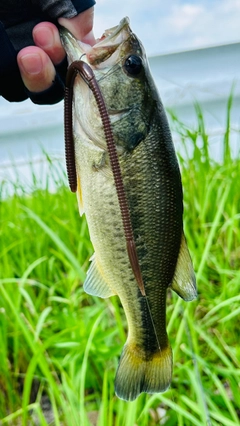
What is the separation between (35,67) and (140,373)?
1.98ft

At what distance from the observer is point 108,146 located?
2.60ft

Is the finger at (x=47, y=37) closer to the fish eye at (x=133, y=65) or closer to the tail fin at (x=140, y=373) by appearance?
the fish eye at (x=133, y=65)

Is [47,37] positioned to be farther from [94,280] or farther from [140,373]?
[140,373]

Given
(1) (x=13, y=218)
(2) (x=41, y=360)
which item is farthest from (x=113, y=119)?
(1) (x=13, y=218)

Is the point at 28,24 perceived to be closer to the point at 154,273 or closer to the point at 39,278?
the point at 154,273

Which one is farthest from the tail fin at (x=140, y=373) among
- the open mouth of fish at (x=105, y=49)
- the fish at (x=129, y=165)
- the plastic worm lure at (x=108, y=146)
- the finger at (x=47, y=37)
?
the finger at (x=47, y=37)

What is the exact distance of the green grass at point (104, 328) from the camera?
4.18 feet

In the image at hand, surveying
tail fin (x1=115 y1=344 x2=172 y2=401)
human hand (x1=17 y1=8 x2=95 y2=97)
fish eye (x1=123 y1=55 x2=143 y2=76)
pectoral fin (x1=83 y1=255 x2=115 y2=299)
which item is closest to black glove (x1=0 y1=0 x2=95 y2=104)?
human hand (x1=17 y1=8 x2=95 y2=97)

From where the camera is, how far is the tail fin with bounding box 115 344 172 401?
100 centimetres

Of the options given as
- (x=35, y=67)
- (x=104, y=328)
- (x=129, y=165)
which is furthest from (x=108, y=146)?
(x=104, y=328)

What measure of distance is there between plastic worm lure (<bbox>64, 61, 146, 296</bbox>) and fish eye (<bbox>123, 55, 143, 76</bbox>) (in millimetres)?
119

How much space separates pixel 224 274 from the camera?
5.28 feet

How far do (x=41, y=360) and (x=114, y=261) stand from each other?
1.50 feet

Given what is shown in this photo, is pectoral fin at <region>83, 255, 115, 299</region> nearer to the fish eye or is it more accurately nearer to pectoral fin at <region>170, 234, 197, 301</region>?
pectoral fin at <region>170, 234, 197, 301</region>
